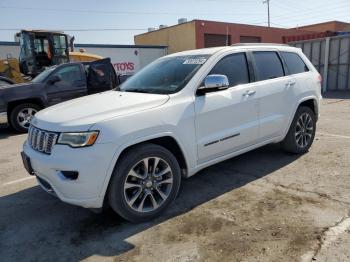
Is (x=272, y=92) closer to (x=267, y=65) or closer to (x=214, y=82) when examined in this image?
(x=267, y=65)

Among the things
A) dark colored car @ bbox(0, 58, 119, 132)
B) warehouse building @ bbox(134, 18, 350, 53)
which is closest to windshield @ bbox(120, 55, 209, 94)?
dark colored car @ bbox(0, 58, 119, 132)

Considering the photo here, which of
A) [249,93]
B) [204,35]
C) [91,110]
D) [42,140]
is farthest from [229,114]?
[204,35]

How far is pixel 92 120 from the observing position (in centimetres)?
318

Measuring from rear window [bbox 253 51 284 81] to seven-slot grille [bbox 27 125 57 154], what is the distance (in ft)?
9.26

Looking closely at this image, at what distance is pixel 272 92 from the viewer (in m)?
4.67

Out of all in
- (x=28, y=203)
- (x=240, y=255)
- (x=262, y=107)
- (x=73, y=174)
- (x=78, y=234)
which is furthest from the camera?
(x=262, y=107)

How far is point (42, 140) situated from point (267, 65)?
10.5 feet

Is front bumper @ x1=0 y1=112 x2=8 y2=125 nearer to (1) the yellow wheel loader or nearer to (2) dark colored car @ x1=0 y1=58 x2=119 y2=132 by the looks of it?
(2) dark colored car @ x1=0 y1=58 x2=119 y2=132

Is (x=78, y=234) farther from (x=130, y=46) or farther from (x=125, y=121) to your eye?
(x=130, y=46)

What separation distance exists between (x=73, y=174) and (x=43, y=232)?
851 millimetres

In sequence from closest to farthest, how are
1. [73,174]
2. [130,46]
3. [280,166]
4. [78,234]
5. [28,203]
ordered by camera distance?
[73,174]
[78,234]
[28,203]
[280,166]
[130,46]

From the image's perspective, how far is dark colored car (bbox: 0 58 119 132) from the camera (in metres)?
8.55

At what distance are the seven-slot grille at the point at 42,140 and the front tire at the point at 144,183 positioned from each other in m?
0.68

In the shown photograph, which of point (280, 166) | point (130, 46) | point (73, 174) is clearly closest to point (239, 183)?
point (280, 166)
